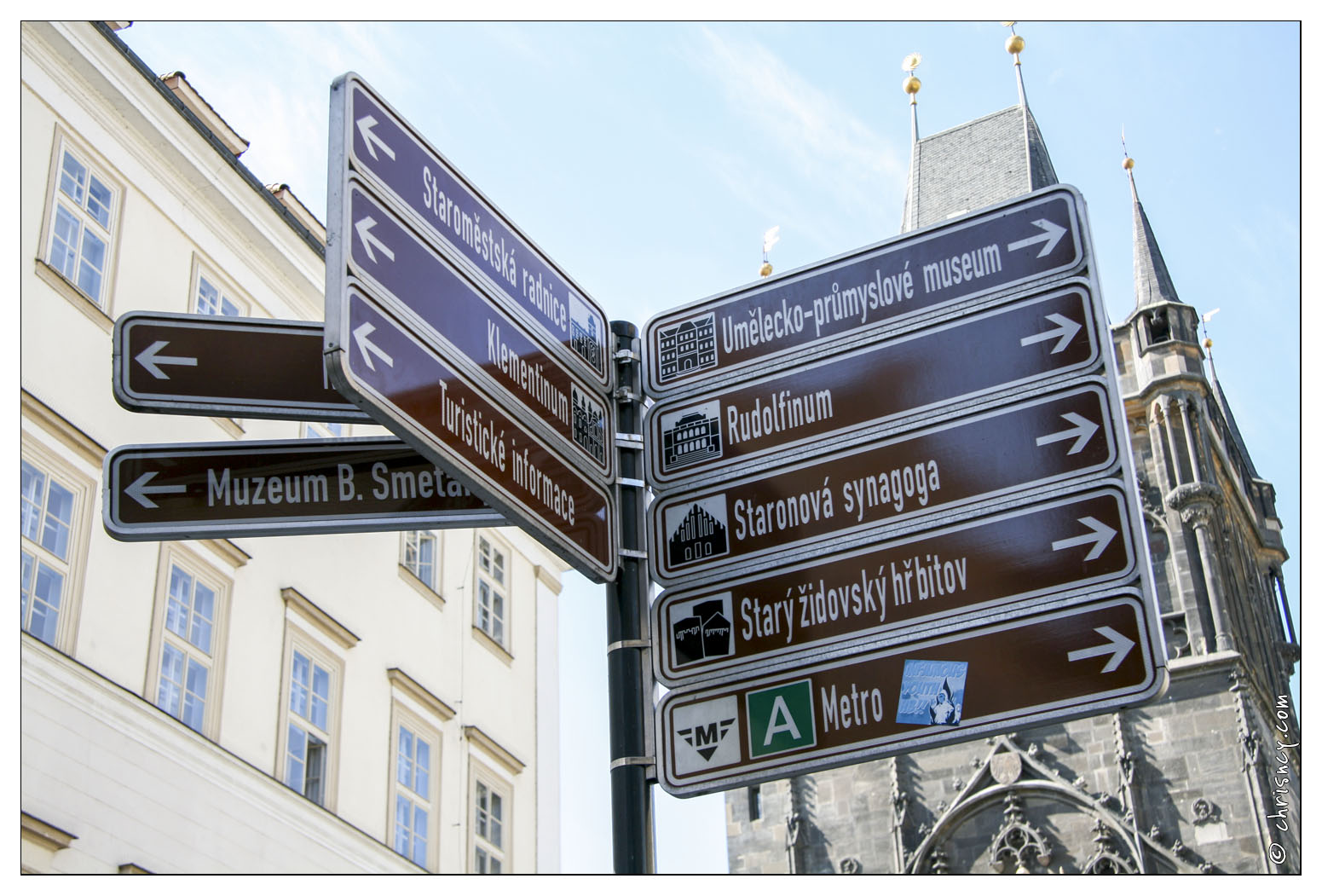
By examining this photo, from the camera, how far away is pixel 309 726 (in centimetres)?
1415

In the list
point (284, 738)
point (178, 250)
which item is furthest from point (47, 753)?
point (178, 250)

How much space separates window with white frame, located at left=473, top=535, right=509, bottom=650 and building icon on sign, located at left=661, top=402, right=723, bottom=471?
1285 centimetres

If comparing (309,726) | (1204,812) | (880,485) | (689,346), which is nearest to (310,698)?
(309,726)

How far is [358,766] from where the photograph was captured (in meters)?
14.5

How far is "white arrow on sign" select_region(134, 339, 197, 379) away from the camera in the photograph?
4.01 meters

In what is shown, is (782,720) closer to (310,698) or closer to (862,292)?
(862,292)

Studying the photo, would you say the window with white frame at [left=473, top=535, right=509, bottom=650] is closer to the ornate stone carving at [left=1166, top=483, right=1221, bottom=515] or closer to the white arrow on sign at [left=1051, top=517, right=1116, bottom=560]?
the white arrow on sign at [left=1051, top=517, right=1116, bottom=560]

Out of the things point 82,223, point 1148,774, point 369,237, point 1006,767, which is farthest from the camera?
point 1006,767

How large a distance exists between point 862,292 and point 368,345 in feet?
5.28

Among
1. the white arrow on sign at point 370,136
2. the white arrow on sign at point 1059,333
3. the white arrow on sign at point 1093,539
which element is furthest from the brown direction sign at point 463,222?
the white arrow on sign at point 1093,539

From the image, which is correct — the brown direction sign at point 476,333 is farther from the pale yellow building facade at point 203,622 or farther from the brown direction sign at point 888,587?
the pale yellow building facade at point 203,622

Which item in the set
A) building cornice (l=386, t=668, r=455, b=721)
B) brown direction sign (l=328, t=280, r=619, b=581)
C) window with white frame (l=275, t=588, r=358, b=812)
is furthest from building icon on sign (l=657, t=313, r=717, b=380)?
building cornice (l=386, t=668, r=455, b=721)

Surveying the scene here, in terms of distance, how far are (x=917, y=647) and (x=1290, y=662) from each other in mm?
38066

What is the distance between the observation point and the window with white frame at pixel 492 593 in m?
17.3
